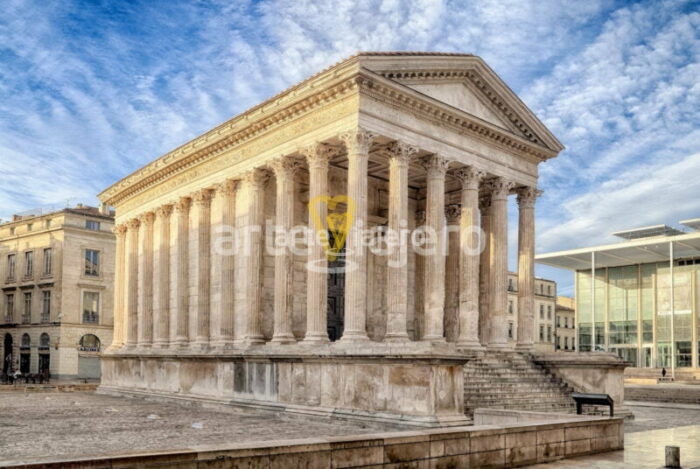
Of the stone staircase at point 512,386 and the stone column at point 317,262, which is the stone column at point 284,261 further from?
the stone staircase at point 512,386

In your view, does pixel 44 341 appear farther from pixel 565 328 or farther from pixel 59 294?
pixel 565 328

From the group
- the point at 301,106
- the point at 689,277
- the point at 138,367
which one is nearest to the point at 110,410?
the point at 138,367

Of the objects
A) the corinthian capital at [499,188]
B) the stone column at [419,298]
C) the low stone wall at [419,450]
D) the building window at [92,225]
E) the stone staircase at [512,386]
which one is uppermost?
the building window at [92,225]

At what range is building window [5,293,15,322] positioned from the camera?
60219 millimetres

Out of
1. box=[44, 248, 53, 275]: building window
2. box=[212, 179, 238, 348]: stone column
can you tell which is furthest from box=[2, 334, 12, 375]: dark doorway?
box=[212, 179, 238, 348]: stone column

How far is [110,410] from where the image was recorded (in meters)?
26.4

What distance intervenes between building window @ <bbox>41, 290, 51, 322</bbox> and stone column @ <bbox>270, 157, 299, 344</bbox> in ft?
122

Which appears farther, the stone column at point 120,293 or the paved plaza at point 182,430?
the stone column at point 120,293

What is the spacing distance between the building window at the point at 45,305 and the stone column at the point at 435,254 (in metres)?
41.3

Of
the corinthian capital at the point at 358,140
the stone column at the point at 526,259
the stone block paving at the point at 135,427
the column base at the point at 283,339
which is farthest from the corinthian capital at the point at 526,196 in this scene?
the stone block paving at the point at 135,427

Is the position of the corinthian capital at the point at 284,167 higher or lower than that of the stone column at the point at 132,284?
higher

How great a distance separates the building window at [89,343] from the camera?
57250mm

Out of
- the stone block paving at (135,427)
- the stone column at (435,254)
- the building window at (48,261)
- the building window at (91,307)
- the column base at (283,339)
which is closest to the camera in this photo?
the stone block paving at (135,427)

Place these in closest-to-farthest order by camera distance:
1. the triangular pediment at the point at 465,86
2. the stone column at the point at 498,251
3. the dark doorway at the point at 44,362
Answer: the triangular pediment at the point at 465,86, the stone column at the point at 498,251, the dark doorway at the point at 44,362
